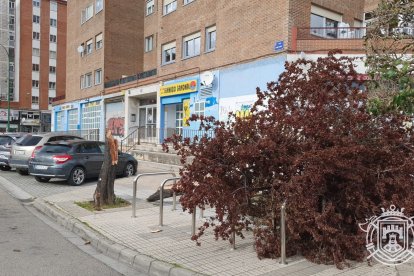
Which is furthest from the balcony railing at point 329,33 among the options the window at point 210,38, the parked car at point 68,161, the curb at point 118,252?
the curb at point 118,252

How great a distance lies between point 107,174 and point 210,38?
14919mm

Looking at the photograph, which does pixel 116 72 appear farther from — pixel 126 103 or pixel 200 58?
pixel 200 58

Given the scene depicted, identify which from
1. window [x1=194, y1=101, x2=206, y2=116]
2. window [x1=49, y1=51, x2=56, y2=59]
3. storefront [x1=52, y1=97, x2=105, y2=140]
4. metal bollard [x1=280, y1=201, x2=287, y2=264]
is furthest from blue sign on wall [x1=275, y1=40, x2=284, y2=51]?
window [x1=49, y1=51, x2=56, y2=59]

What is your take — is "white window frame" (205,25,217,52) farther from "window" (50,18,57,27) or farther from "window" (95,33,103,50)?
"window" (50,18,57,27)

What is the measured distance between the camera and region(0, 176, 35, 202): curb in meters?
11.4

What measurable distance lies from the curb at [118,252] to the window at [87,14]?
105 feet

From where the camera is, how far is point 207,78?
22000 mm

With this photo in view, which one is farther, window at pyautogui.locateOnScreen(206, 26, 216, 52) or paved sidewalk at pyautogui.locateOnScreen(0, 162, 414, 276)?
window at pyautogui.locateOnScreen(206, 26, 216, 52)

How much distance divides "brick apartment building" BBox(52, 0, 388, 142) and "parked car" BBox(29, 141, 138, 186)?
5.51m

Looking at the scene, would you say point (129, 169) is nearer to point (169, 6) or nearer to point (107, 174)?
point (107, 174)

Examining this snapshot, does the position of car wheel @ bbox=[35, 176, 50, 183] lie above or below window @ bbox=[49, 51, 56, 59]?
below

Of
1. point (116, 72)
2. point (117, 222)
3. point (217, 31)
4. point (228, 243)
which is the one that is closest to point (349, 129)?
point (228, 243)

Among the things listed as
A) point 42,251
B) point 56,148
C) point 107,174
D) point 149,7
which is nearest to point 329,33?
point 56,148

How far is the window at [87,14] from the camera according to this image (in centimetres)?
3785
